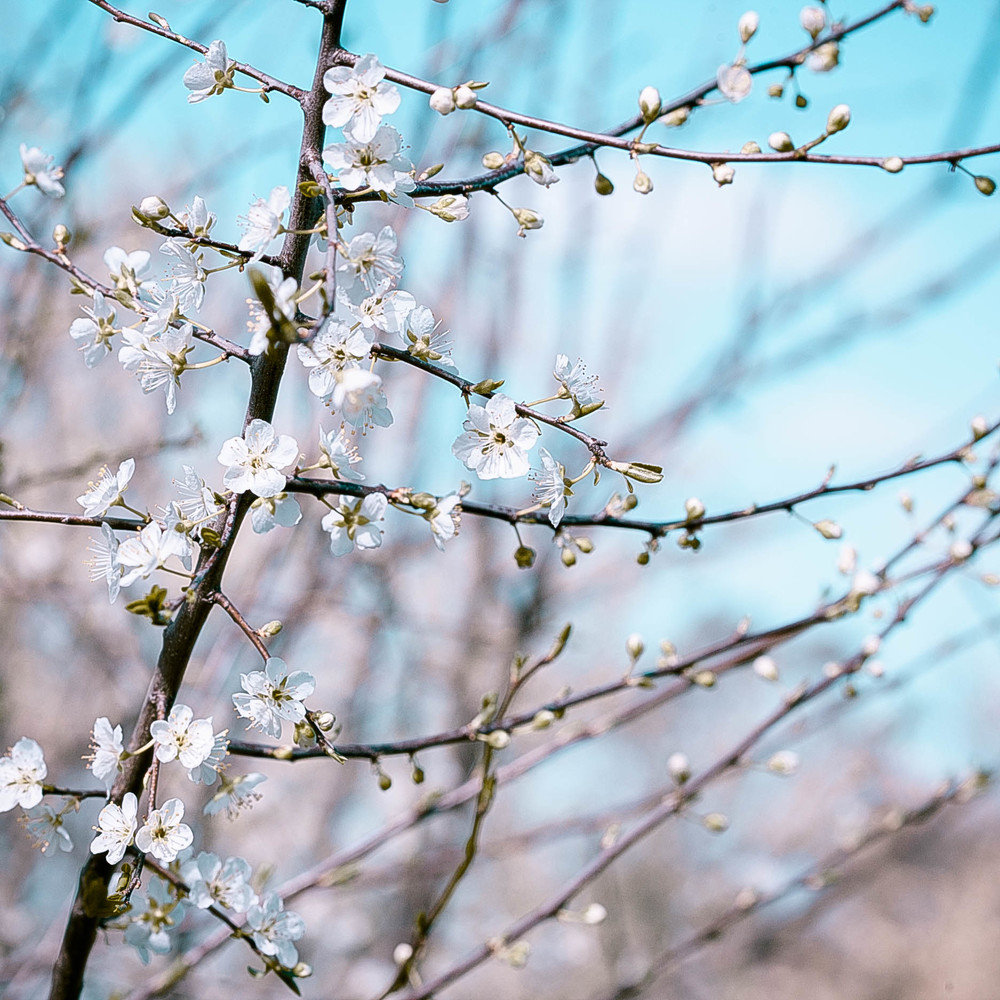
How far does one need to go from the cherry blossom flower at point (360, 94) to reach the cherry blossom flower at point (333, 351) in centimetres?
12

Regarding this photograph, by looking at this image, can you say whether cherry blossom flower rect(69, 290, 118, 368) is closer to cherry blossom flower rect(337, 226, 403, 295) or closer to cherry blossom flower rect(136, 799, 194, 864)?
cherry blossom flower rect(337, 226, 403, 295)

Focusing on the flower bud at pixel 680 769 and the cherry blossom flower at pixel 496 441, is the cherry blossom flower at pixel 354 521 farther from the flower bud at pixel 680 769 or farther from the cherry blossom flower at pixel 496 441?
the flower bud at pixel 680 769

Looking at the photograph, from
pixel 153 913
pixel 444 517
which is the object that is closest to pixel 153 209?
pixel 444 517

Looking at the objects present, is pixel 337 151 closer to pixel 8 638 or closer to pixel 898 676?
pixel 898 676

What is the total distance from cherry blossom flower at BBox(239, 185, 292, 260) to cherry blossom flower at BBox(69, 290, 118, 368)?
13 cm

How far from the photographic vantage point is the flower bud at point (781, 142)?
2.21ft

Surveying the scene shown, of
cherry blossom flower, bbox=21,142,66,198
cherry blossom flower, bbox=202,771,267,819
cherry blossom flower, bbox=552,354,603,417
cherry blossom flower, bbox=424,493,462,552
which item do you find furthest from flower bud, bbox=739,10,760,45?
cherry blossom flower, bbox=202,771,267,819

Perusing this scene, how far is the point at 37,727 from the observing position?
13.4 ft

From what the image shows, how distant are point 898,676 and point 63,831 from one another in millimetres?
1073

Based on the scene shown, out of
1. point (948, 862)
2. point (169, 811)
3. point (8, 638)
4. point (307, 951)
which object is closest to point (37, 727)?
point (8, 638)

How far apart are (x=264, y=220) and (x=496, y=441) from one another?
0.73 ft

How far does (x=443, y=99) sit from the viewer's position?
24.8 inches

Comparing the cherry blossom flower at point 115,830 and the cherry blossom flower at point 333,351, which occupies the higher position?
the cherry blossom flower at point 333,351

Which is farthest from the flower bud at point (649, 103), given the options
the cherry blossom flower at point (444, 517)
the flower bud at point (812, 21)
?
the cherry blossom flower at point (444, 517)
